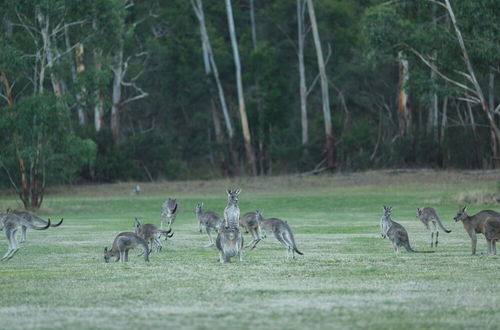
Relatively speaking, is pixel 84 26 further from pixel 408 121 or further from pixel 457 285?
pixel 457 285

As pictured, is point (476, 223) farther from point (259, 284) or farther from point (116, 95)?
point (116, 95)

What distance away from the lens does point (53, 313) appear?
12039 mm

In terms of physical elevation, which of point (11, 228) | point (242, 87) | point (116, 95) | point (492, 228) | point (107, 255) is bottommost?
point (107, 255)

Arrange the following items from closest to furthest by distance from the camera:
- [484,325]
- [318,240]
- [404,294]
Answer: [484,325], [404,294], [318,240]

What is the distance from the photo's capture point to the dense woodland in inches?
1674

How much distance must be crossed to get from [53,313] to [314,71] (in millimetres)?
58293

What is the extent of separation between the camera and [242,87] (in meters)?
66.6

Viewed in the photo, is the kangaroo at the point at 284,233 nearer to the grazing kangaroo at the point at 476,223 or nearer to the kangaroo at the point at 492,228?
the grazing kangaroo at the point at 476,223

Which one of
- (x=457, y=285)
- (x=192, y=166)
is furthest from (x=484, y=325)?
(x=192, y=166)

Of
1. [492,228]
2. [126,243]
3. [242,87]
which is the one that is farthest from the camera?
[242,87]

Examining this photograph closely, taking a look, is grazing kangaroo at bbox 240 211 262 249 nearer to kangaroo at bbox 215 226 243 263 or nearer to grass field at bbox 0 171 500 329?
grass field at bbox 0 171 500 329

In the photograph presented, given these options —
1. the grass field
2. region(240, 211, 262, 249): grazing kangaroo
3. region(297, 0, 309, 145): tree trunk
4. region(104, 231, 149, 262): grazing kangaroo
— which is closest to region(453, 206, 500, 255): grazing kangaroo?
the grass field

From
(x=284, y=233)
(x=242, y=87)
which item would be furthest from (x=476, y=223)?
(x=242, y=87)

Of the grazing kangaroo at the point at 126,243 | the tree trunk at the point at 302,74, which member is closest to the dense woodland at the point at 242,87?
the tree trunk at the point at 302,74
